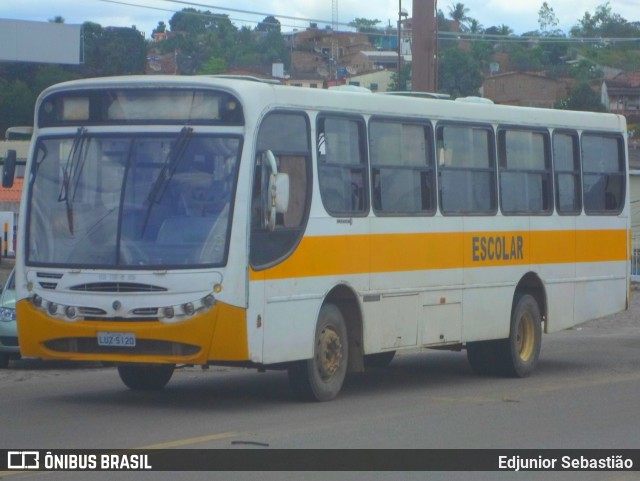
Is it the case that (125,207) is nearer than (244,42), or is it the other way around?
(125,207)

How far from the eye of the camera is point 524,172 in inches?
619

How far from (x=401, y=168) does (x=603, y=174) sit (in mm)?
4698

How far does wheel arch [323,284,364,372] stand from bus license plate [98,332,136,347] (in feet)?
7.29

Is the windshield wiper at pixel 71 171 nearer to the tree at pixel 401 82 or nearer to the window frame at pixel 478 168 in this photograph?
the window frame at pixel 478 168

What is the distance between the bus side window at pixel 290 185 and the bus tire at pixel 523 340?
14.4 ft

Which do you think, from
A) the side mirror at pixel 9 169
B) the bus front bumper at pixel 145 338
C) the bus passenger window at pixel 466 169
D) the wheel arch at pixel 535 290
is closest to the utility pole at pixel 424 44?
the wheel arch at pixel 535 290

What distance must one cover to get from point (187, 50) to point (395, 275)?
8384 cm

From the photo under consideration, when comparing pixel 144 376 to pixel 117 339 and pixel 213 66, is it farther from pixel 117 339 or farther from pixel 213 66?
pixel 213 66

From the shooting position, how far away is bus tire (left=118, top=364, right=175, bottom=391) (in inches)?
520

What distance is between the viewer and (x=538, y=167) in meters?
16.0

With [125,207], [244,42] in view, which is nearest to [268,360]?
[125,207]

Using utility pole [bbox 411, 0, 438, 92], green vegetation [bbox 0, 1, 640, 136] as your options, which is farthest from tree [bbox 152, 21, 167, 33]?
utility pole [bbox 411, 0, 438, 92]

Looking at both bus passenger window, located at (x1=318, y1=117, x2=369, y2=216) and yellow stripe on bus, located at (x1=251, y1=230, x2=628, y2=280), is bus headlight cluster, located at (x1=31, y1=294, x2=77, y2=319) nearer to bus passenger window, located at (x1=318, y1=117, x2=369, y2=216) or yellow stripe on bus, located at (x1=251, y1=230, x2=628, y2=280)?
yellow stripe on bus, located at (x1=251, y1=230, x2=628, y2=280)

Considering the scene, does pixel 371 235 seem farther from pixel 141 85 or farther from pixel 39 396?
pixel 39 396
